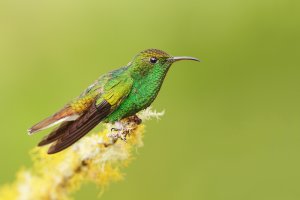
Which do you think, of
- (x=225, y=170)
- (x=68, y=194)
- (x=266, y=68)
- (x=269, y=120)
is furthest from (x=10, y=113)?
(x=68, y=194)

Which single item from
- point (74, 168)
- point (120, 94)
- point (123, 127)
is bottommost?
point (74, 168)

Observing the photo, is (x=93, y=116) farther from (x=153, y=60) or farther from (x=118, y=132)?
(x=153, y=60)

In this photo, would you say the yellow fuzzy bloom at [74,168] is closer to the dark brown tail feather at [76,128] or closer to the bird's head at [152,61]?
the dark brown tail feather at [76,128]

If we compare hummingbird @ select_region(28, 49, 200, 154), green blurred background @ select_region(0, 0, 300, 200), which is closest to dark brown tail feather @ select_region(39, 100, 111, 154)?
hummingbird @ select_region(28, 49, 200, 154)

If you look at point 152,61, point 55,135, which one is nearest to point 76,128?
point 55,135

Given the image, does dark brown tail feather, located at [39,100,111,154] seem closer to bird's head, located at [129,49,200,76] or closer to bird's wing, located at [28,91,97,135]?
bird's wing, located at [28,91,97,135]

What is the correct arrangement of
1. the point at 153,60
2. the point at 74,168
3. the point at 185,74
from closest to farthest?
the point at 74,168 < the point at 153,60 < the point at 185,74

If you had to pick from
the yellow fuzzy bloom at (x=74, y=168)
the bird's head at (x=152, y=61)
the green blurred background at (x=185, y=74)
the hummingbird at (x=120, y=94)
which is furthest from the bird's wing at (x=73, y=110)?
the green blurred background at (x=185, y=74)

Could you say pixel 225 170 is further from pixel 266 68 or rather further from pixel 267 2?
pixel 267 2
